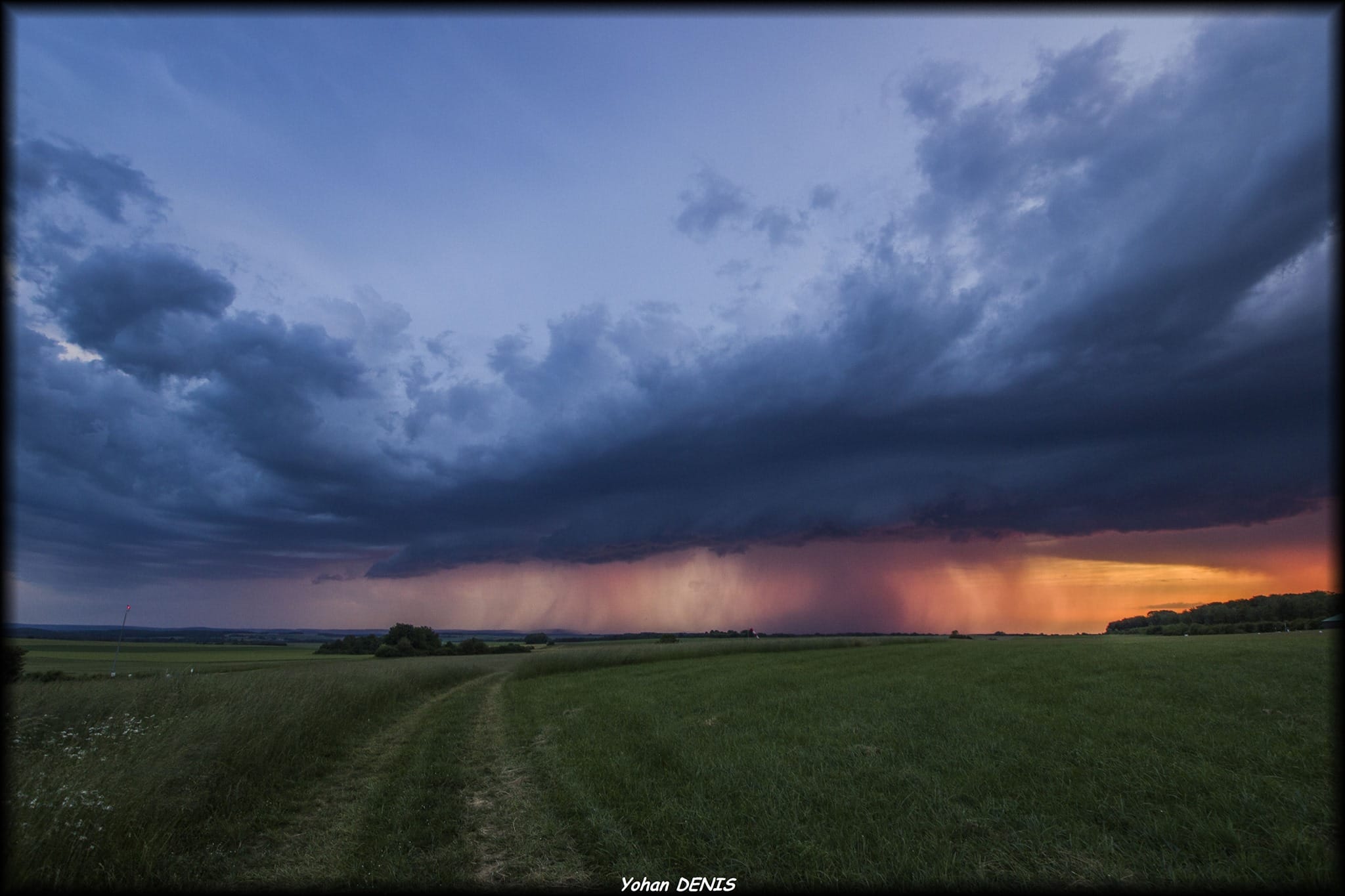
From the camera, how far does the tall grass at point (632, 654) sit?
1948 inches

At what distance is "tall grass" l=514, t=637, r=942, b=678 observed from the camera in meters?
49.5

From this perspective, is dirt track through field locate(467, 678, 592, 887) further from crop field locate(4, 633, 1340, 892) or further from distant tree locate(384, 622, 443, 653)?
distant tree locate(384, 622, 443, 653)

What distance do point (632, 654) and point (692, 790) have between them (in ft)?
169

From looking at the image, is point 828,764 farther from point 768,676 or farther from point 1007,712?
point 768,676

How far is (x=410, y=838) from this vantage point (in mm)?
9461

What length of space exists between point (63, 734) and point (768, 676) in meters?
25.6

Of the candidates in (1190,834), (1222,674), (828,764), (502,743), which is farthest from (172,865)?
(1222,674)

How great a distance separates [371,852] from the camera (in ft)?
29.5

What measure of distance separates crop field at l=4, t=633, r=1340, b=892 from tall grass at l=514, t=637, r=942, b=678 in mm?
29685

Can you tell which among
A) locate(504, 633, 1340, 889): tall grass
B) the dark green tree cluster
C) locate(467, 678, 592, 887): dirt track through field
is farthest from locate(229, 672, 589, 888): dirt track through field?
the dark green tree cluster

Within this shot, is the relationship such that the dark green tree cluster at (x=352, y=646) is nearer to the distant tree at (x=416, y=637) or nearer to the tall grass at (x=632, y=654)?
the distant tree at (x=416, y=637)

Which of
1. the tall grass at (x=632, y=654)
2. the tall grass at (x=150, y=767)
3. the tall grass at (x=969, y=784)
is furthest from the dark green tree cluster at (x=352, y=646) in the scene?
the tall grass at (x=969, y=784)

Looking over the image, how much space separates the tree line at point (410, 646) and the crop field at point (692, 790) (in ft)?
296

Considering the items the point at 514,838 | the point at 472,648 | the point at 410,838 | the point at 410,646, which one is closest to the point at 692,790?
the point at 514,838
